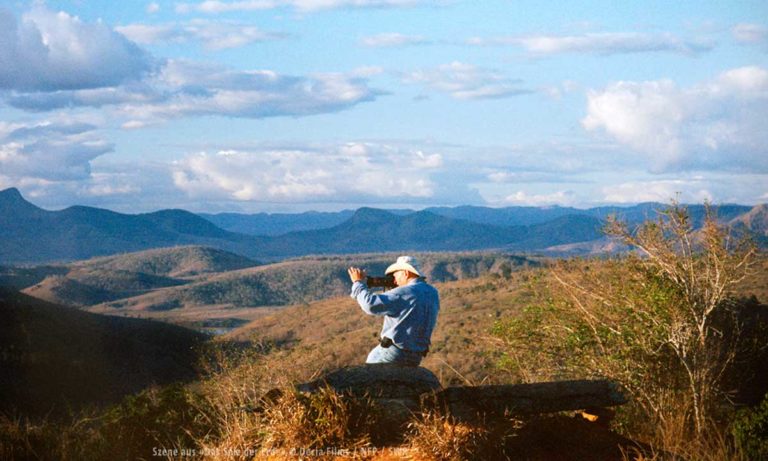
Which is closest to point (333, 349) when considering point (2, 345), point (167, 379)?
point (167, 379)

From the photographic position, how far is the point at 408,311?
9406 millimetres

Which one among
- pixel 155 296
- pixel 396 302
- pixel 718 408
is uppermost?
pixel 396 302

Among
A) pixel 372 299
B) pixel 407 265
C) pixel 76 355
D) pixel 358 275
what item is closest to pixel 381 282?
pixel 407 265

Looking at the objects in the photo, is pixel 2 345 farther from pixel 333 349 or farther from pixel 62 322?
pixel 333 349

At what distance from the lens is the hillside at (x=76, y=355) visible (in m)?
45.5

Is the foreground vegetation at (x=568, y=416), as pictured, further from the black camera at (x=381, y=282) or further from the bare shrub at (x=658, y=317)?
the black camera at (x=381, y=282)

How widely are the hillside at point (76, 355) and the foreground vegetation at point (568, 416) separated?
30.0 metres

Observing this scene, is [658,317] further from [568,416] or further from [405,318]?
[405,318]

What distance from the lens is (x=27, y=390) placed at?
44.5m

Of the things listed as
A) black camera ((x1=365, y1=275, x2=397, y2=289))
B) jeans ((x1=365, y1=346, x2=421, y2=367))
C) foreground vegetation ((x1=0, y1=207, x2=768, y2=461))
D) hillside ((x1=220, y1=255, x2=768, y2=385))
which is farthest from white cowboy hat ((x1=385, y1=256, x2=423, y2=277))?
hillside ((x1=220, y1=255, x2=768, y2=385))

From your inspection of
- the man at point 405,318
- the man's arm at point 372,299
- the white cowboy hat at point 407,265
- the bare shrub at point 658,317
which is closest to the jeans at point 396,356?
the man at point 405,318

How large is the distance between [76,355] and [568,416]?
161ft

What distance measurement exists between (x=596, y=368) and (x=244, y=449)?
7.09 metres

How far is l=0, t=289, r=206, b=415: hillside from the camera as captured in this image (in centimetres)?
4553
